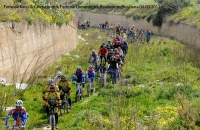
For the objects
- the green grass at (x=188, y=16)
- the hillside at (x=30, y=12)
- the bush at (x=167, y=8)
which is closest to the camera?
the hillside at (x=30, y=12)

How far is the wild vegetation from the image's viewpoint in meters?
9.43

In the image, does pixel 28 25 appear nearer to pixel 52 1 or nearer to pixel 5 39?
pixel 5 39

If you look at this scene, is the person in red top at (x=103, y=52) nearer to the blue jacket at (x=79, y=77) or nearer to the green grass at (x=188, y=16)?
the blue jacket at (x=79, y=77)

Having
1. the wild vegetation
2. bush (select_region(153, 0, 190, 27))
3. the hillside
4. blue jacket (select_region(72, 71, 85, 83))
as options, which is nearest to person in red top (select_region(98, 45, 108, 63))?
the wild vegetation

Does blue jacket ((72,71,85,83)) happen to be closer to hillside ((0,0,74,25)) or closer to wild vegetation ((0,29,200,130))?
wild vegetation ((0,29,200,130))

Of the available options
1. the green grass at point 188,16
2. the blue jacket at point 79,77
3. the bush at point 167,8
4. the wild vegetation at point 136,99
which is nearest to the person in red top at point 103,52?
the wild vegetation at point 136,99

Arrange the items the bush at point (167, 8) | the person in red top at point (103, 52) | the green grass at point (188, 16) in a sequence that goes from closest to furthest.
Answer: the person in red top at point (103, 52), the green grass at point (188, 16), the bush at point (167, 8)

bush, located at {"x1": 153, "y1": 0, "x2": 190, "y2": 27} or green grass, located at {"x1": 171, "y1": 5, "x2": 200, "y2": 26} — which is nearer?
green grass, located at {"x1": 171, "y1": 5, "x2": 200, "y2": 26}

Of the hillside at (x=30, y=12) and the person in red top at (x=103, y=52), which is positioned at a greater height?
the hillside at (x=30, y=12)

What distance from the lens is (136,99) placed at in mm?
16016

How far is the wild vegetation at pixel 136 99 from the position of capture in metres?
9.43

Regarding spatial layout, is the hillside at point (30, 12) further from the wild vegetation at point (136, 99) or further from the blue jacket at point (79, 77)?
the blue jacket at point (79, 77)

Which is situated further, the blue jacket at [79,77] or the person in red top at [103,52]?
the person in red top at [103,52]

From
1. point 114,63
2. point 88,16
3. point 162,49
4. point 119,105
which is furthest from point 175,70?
point 88,16
